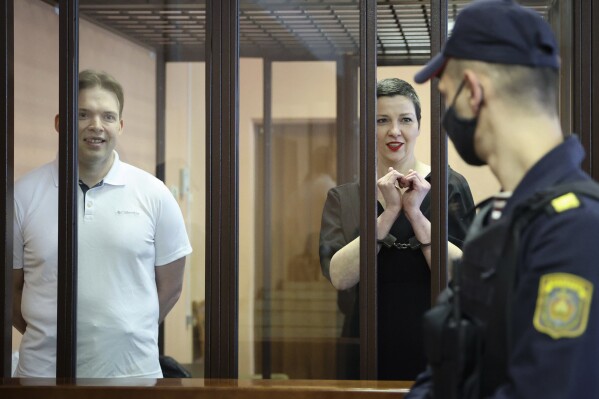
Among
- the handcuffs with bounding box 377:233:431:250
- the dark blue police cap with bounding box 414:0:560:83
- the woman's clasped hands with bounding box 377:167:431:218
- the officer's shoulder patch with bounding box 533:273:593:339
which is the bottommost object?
the officer's shoulder patch with bounding box 533:273:593:339

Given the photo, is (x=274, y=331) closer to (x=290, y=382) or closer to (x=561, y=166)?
(x=290, y=382)

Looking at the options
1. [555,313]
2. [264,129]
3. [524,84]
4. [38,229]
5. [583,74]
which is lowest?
[555,313]

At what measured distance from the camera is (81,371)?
3.27 meters

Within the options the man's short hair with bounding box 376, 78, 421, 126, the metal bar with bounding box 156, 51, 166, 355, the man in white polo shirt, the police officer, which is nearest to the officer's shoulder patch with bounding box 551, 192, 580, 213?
the police officer

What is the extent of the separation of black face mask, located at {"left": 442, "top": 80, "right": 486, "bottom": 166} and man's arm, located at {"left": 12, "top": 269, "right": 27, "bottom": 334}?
A: 210cm

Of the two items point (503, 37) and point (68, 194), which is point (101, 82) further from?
point (503, 37)

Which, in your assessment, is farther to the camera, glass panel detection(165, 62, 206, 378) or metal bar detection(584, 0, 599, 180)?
glass panel detection(165, 62, 206, 378)

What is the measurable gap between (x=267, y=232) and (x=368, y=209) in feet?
2.69

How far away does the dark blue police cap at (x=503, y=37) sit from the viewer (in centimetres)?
162

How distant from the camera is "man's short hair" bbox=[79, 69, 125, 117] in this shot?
3299mm

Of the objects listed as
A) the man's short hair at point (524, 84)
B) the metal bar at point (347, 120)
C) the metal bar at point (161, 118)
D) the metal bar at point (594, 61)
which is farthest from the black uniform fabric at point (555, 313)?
the metal bar at point (161, 118)

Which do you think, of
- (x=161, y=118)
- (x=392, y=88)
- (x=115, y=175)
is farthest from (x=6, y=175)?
(x=392, y=88)

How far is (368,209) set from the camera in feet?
10.3

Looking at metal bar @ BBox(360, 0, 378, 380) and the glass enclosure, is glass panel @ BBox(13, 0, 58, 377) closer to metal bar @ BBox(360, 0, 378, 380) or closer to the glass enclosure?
the glass enclosure
